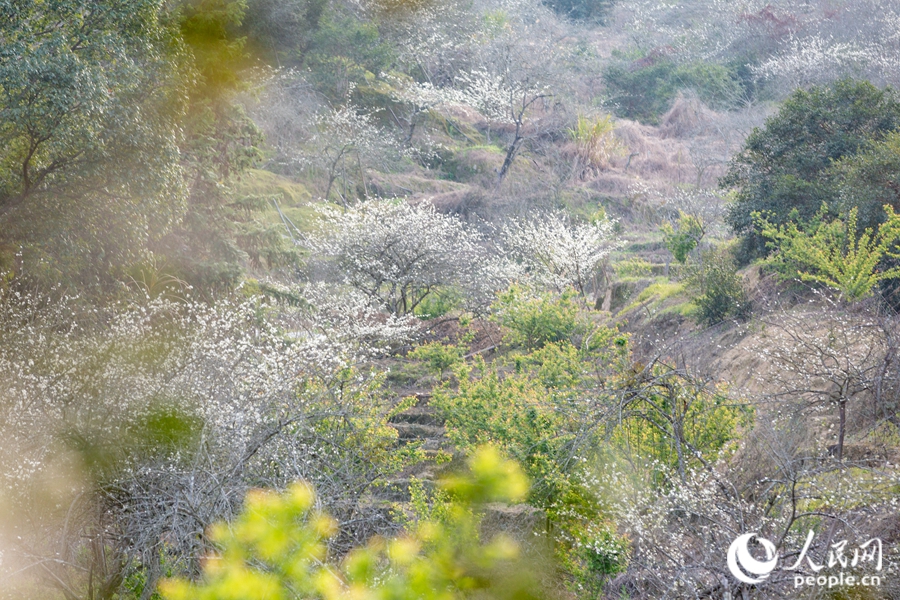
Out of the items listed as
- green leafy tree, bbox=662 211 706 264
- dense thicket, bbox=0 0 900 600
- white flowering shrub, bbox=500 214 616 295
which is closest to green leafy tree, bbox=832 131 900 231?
dense thicket, bbox=0 0 900 600

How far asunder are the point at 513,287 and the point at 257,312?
4848 millimetres

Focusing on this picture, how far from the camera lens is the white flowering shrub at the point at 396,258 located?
1592 centimetres

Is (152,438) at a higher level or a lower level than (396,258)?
higher

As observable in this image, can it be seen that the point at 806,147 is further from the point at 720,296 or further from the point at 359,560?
the point at 359,560

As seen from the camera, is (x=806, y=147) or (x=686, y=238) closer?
(x=806, y=147)

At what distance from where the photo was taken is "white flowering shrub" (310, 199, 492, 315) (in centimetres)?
1592

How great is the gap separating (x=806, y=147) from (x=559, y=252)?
20.5 feet

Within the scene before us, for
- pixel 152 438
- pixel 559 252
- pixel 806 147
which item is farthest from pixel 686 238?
pixel 152 438

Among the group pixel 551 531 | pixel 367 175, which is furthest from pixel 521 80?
pixel 551 531

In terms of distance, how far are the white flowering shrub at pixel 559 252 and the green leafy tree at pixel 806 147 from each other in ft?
13.8

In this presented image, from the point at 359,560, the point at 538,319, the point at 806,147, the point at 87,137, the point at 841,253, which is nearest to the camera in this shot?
the point at 359,560

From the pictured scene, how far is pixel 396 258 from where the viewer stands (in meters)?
16.1

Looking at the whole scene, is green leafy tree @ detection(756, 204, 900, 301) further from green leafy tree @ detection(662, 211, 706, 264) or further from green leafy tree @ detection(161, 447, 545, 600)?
green leafy tree @ detection(161, 447, 545, 600)

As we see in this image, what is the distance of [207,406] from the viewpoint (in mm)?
6953
